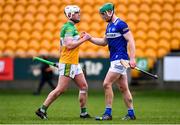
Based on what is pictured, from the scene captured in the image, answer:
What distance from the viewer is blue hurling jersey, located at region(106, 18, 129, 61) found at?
12.7 meters

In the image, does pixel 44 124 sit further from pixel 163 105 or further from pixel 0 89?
pixel 0 89

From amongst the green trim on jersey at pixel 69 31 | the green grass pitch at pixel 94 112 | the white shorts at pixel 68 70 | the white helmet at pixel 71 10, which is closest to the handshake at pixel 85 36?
the green trim on jersey at pixel 69 31

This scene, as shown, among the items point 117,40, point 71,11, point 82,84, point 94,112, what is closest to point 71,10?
point 71,11

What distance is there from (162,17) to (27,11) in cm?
611

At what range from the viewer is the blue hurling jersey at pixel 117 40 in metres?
12.7

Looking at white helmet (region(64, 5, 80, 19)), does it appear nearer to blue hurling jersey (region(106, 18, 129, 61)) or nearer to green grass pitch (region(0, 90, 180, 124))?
blue hurling jersey (region(106, 18, 129, 61))

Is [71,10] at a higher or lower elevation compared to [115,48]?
higher

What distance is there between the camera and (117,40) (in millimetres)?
12781

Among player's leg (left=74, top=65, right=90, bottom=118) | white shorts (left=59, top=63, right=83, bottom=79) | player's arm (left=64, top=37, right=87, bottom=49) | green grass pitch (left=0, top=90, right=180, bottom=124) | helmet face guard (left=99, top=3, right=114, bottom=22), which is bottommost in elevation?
green grass pitch (left=0, top=90, right=180, bottom=124)

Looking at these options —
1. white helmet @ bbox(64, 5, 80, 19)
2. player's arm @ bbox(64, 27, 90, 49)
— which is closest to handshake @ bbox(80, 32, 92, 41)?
player's arm @ bbox(64, 27, 90, 49)

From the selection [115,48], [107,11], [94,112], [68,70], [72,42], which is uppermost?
[107,11]

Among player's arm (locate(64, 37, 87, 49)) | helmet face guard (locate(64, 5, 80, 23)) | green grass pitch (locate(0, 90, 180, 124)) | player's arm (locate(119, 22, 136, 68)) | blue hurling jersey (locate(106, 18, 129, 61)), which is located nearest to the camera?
green grass pitch (locate(0, 90, 180, 124))

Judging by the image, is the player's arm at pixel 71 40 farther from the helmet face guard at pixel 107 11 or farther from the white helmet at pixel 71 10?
the helmet face guard at pixel 107 11

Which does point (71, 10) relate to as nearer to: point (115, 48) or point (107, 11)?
point (107, 11)
